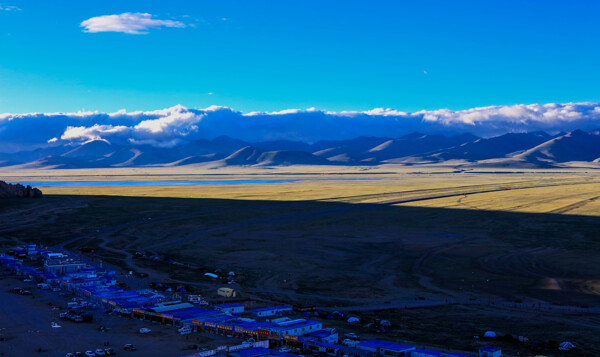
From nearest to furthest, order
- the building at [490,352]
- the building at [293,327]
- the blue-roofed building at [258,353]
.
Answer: the building at [490,352], the blue-roofed building at [258,353], the building at [293,327]

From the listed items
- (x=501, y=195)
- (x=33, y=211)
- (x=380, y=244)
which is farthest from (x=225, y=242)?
(x=501, y=195)

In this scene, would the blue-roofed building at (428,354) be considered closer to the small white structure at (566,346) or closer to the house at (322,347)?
the house at (322,347)

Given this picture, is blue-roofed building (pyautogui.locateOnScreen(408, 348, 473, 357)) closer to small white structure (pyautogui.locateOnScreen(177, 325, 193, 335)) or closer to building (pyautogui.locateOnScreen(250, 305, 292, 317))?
building (pyautogui.locateOnScreen(250, 305, 292, 317))

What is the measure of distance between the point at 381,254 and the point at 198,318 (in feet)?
127

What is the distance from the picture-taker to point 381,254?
8550cm

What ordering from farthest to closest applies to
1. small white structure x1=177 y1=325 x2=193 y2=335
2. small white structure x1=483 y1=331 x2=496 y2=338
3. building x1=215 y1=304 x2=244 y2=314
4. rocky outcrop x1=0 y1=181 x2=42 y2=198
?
rocky outcrop x1=0 y1=181 x2=42 y2=198 → building x1=215 y1=304 x2=244 y2=314 → small white structure x1=177 y1=325 x2=193 y2=335 → small white structure x1=483 y1=331 x2=496 y2=338

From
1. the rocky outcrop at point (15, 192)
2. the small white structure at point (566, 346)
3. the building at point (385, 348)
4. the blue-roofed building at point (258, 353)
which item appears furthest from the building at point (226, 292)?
the rocky outcrop at point (15, 192)

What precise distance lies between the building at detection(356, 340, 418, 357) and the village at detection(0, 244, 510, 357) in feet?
0.22

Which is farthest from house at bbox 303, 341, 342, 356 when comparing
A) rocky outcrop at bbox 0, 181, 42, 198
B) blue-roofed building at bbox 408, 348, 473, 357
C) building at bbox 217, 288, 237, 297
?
rocky outcrop at bbox 0, 181, 42, 198

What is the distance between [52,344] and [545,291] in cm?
4583

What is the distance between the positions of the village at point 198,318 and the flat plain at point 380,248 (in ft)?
15.1

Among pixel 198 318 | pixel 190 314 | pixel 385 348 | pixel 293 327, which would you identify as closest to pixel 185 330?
pixel 198 318

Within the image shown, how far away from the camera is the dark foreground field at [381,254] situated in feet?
182

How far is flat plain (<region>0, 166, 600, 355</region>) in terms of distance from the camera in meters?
58.3
